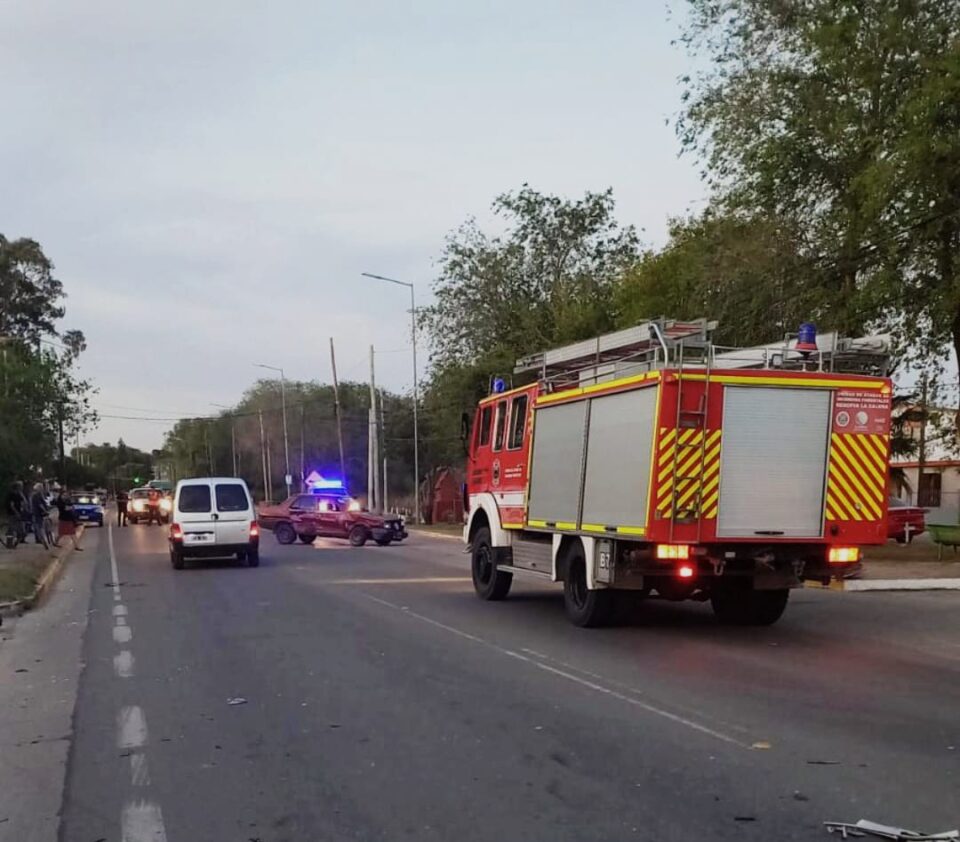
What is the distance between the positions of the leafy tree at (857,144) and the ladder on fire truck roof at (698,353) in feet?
27.2

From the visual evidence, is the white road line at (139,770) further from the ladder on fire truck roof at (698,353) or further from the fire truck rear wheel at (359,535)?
the fire truck rear wheel at (359,535)

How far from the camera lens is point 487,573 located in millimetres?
16047

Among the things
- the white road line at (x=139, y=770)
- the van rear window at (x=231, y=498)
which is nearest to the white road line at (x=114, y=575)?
the van rear window at (x=231, y=498)

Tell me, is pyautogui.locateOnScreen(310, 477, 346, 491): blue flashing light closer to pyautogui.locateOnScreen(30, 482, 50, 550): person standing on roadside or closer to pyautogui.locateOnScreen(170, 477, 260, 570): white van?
pyautogui.locateOnScreen(30, 482, 50, 550): person standing on roadside

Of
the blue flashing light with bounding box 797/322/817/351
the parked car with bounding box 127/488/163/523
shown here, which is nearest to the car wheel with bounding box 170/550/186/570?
the blue flashing light with bounding box 797/322/817/351

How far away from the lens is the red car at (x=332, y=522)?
3250 cm

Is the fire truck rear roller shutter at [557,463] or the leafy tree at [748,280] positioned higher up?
the leafy tree at [748,280]

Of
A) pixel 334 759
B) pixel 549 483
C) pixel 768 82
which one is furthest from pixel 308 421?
pixel 334 759

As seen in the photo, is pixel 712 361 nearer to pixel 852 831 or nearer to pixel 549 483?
Answer: pixel 549 483

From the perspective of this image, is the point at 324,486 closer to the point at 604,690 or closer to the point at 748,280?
the point at 748,280

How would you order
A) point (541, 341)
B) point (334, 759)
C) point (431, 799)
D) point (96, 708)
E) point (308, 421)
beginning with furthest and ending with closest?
point (308, 421) → point (541, 341) → point (96, 708) → point (334, 759) → point (431, 799)

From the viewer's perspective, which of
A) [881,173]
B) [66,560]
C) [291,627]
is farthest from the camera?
[66,560]

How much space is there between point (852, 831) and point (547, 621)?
8.36 meters

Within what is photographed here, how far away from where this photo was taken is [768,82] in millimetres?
23094
